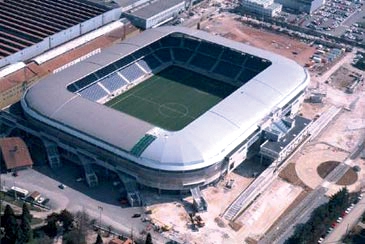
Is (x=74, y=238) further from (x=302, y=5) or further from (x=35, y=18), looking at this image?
(x=302, y=5)

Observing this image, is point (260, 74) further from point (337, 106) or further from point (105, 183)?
point (105, 183)

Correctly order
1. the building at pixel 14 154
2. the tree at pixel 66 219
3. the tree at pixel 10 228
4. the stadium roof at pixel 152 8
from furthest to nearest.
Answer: the stadium roof at pixel 152 8 → the building at pixel 14 154 → the tree at pixel 66 219 → the tree at pixel 10 228

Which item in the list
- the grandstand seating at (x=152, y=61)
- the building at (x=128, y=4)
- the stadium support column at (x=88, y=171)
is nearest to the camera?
the stadium support column at (x=88, y=171)

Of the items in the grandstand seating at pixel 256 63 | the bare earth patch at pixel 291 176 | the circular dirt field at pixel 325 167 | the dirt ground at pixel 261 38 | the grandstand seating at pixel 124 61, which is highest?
the grandstand seating at pixel 256 63

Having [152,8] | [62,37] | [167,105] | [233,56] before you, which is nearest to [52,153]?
[167,105]

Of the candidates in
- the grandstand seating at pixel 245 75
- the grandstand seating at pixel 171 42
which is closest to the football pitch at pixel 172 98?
the grandstand seating at pixel 245 75

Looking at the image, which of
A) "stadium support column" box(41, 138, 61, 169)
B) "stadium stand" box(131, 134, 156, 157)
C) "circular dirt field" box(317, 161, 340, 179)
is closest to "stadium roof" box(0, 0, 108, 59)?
"stadium support column" box(41, 138, 61, 169)

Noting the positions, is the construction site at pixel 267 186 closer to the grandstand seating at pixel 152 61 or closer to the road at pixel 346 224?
the road at pixel 346 224

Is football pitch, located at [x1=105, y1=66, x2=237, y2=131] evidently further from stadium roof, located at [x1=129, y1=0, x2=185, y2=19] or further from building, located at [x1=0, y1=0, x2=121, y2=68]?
stadium roof, located at [x1=129, y1=0, x2=185, y2=19]

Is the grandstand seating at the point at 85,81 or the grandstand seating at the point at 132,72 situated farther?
the grandstand seating at the point at 132,72
